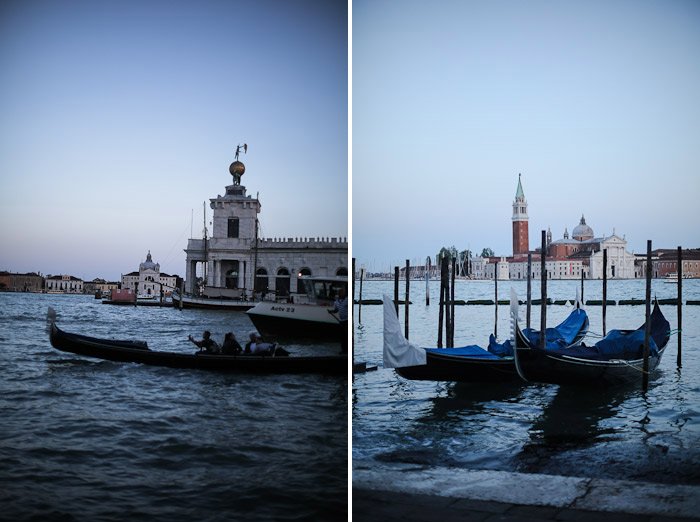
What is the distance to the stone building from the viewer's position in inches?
703

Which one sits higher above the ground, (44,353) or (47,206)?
(47,206)

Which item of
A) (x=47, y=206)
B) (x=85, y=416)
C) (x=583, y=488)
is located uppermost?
(x=47, y=206)

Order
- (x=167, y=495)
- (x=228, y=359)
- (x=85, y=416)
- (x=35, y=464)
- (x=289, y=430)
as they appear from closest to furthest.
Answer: (x=167, y=495) < (x=35, y=464) < (x=289, y=430) < (x=85, y=416) < (x=228, y=359)

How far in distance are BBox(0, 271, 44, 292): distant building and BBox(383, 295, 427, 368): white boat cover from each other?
4.52 metres

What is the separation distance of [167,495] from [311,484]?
0.59m

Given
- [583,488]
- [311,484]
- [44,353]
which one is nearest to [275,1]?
[311,484]

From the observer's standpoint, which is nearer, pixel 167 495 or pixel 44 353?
pixel 167 495

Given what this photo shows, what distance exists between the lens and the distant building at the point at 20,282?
22.4 ft

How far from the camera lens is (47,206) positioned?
525cm

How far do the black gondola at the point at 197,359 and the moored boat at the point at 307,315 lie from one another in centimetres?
272

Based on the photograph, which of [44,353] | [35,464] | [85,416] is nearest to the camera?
[35,464]

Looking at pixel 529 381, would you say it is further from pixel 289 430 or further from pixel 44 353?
pixel 44 353

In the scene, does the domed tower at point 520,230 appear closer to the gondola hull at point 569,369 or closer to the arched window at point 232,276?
the arched window at point 232,276

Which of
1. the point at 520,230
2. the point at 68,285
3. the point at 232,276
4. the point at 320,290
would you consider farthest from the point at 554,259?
the point at 320,290
